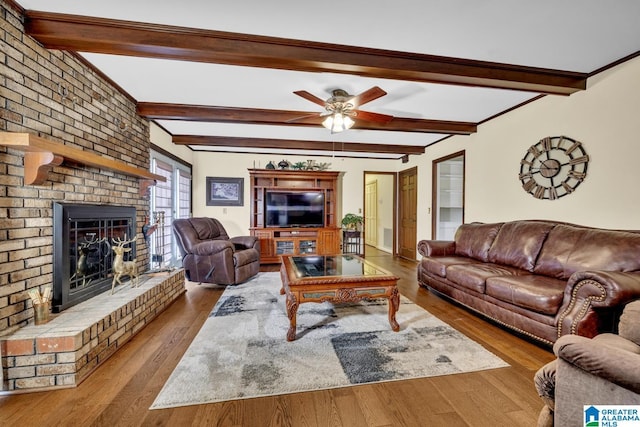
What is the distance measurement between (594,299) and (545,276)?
888 millimetres

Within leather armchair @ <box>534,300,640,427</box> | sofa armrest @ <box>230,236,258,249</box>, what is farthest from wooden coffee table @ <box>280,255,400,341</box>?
sofa armrest @ <box>230,236,258,249</box>

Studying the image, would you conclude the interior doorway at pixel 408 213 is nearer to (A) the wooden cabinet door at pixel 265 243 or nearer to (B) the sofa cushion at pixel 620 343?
(A) the wooden cabinet door at pixel 265 243

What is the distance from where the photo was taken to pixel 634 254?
216 cm

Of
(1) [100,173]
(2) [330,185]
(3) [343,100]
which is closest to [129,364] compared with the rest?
(1) [100,173]

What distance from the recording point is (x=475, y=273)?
2826mm

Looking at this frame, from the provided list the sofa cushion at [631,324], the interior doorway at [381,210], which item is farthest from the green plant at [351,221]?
the sofa cushion at [631,324]

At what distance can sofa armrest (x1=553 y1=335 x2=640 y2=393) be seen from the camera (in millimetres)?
882

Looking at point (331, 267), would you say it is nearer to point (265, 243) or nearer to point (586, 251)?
point (586, 251)

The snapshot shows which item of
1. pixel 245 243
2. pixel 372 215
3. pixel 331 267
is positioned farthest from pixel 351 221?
pixel 331 267

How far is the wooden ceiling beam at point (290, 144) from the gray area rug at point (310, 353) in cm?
327

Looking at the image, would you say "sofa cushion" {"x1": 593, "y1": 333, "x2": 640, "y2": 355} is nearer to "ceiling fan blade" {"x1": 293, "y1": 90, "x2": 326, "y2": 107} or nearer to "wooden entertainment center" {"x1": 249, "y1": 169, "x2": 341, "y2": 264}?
"ceiling fan blade" {"x1": 293, "y1": 90, "x2": 326, "y2": 107}

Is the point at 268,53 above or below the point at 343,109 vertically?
above

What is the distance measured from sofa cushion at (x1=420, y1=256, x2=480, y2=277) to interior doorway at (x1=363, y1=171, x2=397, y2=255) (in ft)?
10.6

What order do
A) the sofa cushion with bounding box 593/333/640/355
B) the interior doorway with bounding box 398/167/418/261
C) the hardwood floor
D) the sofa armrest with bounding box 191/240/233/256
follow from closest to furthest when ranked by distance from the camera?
1. the sofa cushion with bounding box 593/333/640/355
2. the hardwood floor
3. the sofa armrest with bounding box 191/240/233/256
4. the interior doorway with bounding box 398/167/418/261
